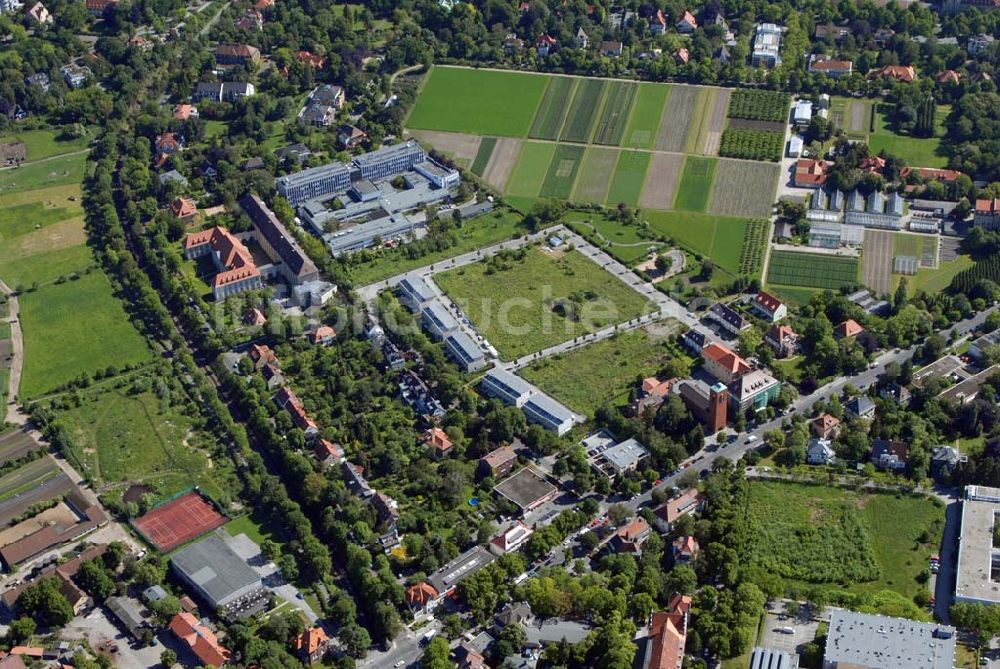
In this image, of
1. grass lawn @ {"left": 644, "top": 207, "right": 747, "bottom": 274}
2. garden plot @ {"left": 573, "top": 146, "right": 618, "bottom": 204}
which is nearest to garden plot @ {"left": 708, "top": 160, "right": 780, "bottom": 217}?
grass lawn @ {"left": 644, "top": 207, "right": 747, "bottom": 274}

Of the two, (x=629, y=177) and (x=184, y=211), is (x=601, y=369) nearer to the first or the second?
(x=629, y=177)

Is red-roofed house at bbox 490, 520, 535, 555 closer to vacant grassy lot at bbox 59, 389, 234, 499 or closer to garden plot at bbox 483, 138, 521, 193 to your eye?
vacant grassy lot at bbox 59, 389, 234, 499

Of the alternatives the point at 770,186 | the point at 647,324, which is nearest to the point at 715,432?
the point at 647,324

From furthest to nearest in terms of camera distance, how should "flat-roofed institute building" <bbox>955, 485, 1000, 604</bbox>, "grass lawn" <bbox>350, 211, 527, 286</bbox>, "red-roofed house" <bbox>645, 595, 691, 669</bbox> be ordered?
"grass lawn" <bbox>350, 211, 527, 286</bbox> < "flat-roofed institute building" <bbox>955, 485, 1000, 604</bbox> < "red-roofed house" <bbox>645, 595, 691, 669</bbox>

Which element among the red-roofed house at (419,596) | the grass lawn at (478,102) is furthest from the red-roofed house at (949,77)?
the red-roofed house at (419,596)

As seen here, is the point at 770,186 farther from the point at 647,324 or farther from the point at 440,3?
the point at 440,3

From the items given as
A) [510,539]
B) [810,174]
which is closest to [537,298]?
[510,539]

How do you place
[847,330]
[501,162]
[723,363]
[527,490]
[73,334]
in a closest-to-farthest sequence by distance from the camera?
[527,490] → [723,363] → [847,330] → [73,334] → [501,162]
